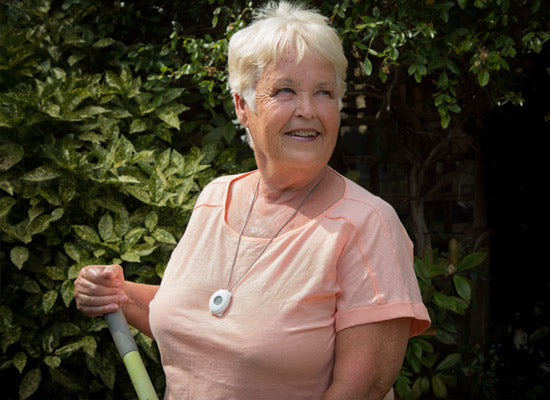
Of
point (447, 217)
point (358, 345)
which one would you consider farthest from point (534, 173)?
point (358, 345)

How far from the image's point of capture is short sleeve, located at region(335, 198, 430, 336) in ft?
5.35

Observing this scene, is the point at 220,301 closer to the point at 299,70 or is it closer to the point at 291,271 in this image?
the point at 291,271

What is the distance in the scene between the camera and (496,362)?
13.6 feet

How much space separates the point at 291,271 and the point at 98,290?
0.73 metres

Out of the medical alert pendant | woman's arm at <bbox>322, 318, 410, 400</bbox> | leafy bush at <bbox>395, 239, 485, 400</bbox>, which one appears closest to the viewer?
woman's arm at <bbox>322, 318, 410, 400</bbox>

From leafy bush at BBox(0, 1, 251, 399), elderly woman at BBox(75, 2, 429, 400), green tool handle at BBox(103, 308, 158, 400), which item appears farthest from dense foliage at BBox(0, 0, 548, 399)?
elderly woman at BBox(75, 2, 429, 400)

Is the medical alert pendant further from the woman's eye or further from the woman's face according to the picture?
the woman's eye

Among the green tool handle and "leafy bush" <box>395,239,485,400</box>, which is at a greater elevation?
the green tool handle

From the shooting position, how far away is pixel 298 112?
1.75 meters

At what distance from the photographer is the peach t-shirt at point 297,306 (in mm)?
1648

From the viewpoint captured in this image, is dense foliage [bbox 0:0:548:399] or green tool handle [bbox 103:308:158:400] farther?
dense foliage [bbox 0:0:548:399]

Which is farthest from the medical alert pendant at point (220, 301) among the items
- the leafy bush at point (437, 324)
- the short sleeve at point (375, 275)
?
the leafy bush at point (437, 324)

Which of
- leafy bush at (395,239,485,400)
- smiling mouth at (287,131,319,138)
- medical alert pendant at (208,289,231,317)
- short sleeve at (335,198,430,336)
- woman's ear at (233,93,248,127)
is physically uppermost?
woman's ear at (233,93,248,127)

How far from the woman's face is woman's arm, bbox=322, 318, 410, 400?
487 millimetres
